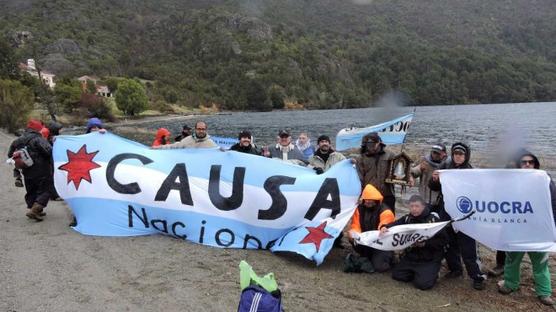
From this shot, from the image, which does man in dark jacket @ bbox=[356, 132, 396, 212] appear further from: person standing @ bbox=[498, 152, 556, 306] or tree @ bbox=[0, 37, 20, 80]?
tree @ bbox=[0, 37, 20, 80]

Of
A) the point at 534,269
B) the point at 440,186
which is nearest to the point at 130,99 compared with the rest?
the point at 440,186

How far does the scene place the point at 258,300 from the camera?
3.40 meters

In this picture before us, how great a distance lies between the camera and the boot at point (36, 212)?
905 centimetres

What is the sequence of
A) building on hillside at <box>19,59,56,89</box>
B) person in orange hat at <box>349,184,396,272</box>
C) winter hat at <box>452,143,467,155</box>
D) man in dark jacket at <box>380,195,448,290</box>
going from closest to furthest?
man in dark jacket at <box>380,195,448,290</box> → winter hat at <box>452,143,467,155</box> → person in orange hat at <box>349,184,396,272</box> → building on hillside at <box>19,59,56,89</box>

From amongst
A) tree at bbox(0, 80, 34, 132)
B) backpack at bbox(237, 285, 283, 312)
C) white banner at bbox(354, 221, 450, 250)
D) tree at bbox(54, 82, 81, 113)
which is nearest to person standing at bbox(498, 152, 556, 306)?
white banner at bbox(354, 221, 450, 250)

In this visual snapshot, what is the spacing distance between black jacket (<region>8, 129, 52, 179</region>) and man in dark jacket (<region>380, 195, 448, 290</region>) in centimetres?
684

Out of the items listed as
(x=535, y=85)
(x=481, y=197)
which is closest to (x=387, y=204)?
(x=481, y=197)

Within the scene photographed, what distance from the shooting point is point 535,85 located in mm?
147125

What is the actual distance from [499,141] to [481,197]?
7.20ft

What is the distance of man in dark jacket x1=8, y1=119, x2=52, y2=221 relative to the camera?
344 inches

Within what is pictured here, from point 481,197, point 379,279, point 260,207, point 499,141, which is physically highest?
point 499,141

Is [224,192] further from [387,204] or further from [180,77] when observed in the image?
[180,77]

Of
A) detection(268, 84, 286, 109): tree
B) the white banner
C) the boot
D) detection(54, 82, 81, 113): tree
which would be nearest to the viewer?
the white banner

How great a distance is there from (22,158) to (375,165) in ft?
22.4
